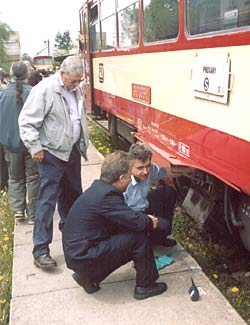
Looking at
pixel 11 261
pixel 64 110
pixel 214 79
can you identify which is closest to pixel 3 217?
pixel 11 261

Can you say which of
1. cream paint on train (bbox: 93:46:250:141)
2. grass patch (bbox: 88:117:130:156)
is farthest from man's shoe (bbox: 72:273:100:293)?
A: grass patch (bbox: 88:117:130:156)

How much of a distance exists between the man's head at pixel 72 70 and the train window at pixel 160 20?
38.4 inches

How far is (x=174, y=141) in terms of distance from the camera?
4.20 m

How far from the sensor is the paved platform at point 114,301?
3.04 metres

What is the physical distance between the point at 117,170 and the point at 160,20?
1.98m

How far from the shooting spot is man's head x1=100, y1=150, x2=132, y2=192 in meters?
3.14

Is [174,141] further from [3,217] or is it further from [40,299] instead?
[3,217]

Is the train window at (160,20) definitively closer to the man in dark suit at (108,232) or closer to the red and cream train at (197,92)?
the red and cream train at (197,92)

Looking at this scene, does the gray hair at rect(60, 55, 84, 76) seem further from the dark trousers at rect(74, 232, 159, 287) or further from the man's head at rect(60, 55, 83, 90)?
the dark trousers at rect(74, 232, 159, 287)

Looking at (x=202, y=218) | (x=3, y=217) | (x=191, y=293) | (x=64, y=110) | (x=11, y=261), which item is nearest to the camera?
(x=191, y=293)

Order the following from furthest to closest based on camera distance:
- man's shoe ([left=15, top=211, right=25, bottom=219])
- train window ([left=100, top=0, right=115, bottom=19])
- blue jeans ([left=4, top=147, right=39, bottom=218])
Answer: train window ([left=100, top=0, right=115, bottom=19]), man's shoe ([left=15, top=211, right=25, bottom=219]), blue jeans ([left=4, top=147, right=39, bottom=218])

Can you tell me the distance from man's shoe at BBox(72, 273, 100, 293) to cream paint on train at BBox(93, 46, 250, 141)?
138cm

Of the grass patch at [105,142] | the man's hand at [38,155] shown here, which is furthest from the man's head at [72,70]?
the grass patch at [105,142]

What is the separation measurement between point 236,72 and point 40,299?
2.00 meters
